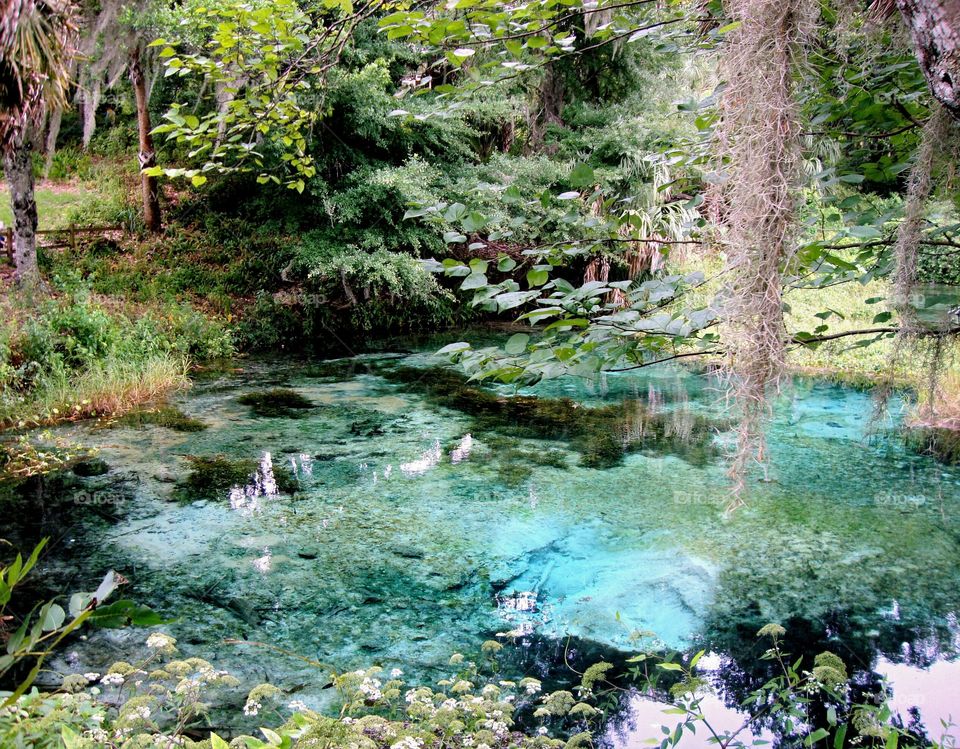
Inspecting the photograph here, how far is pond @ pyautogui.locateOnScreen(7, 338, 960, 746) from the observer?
11.3 feet

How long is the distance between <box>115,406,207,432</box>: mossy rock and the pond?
0.33 feet

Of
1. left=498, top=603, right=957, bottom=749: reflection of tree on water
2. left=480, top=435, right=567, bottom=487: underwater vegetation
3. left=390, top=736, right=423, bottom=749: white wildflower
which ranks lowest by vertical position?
left=498, top=603, right=957, bottom=749: reflection of tree on water

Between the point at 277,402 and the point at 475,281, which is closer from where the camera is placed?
the point at 475,281

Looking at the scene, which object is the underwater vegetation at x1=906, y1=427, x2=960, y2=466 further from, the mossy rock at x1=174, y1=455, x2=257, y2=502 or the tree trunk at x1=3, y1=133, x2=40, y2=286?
the tree trunk at x1=3, y1=133, x2=40, y2=286

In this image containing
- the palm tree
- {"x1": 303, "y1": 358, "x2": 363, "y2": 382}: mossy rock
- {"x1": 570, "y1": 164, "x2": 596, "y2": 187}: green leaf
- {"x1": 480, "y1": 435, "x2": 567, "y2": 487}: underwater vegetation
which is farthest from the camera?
{"x1": 303, "y1": 358, "x2": 363, "y2": 382}: mossy rock

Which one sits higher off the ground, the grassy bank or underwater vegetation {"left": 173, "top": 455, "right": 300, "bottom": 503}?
the grassy bank

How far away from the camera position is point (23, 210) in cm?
905

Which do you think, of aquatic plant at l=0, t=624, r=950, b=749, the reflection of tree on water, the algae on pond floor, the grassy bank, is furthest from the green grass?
the reflection of tree on water

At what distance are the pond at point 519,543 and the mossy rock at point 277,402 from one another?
0.43 feet

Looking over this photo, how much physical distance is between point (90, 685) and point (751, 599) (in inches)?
130

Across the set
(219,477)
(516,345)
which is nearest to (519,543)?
(219,477)

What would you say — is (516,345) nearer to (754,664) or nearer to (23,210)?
(754,664)

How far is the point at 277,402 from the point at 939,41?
736 centimetres

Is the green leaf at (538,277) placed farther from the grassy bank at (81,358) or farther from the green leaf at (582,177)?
the grassy bank at (81,358)
